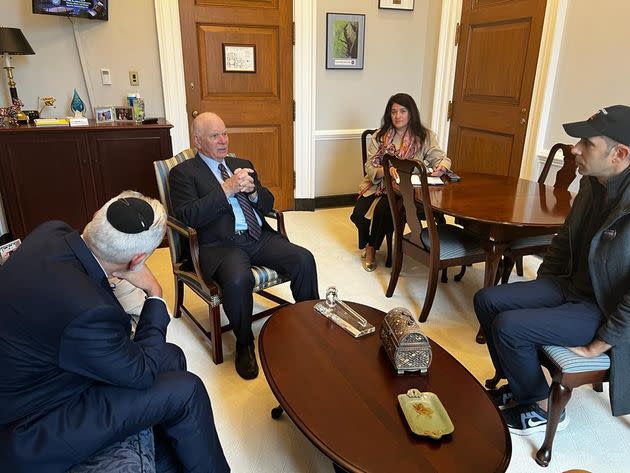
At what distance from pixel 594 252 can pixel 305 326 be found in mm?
1089

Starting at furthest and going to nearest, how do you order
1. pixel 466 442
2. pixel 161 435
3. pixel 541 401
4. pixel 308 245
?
pixel 308 245
pixel 541 401
pixel 161 435
pixel 466 442

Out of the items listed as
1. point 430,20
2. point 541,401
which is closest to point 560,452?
point 541,401

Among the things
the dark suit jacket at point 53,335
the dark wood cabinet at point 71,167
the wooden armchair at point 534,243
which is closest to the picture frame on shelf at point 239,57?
the dark wood cabinet at point 71,167

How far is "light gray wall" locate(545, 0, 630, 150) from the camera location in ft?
9.45

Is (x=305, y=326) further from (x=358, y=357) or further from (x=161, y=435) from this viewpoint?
(x=161, y=435)

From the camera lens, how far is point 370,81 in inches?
175

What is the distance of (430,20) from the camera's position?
4414mm

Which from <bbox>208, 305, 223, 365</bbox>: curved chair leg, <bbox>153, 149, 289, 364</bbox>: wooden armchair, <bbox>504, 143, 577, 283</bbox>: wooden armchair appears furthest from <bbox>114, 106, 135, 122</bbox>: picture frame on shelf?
<bbox>504, 143, 577, 283</bbox>: wooden armchair

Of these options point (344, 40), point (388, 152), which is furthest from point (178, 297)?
point (344, 40)

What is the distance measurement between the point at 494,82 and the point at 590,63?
866mm

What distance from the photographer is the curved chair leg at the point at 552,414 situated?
5.25 ft

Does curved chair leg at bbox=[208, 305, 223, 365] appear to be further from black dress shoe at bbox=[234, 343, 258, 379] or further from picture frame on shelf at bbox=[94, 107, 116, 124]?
picture frame on shelf at bbox=[94, 107, 116, 124]

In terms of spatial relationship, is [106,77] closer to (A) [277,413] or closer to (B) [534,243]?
(A) [277,413]

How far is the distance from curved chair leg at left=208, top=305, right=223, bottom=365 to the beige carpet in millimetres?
48
